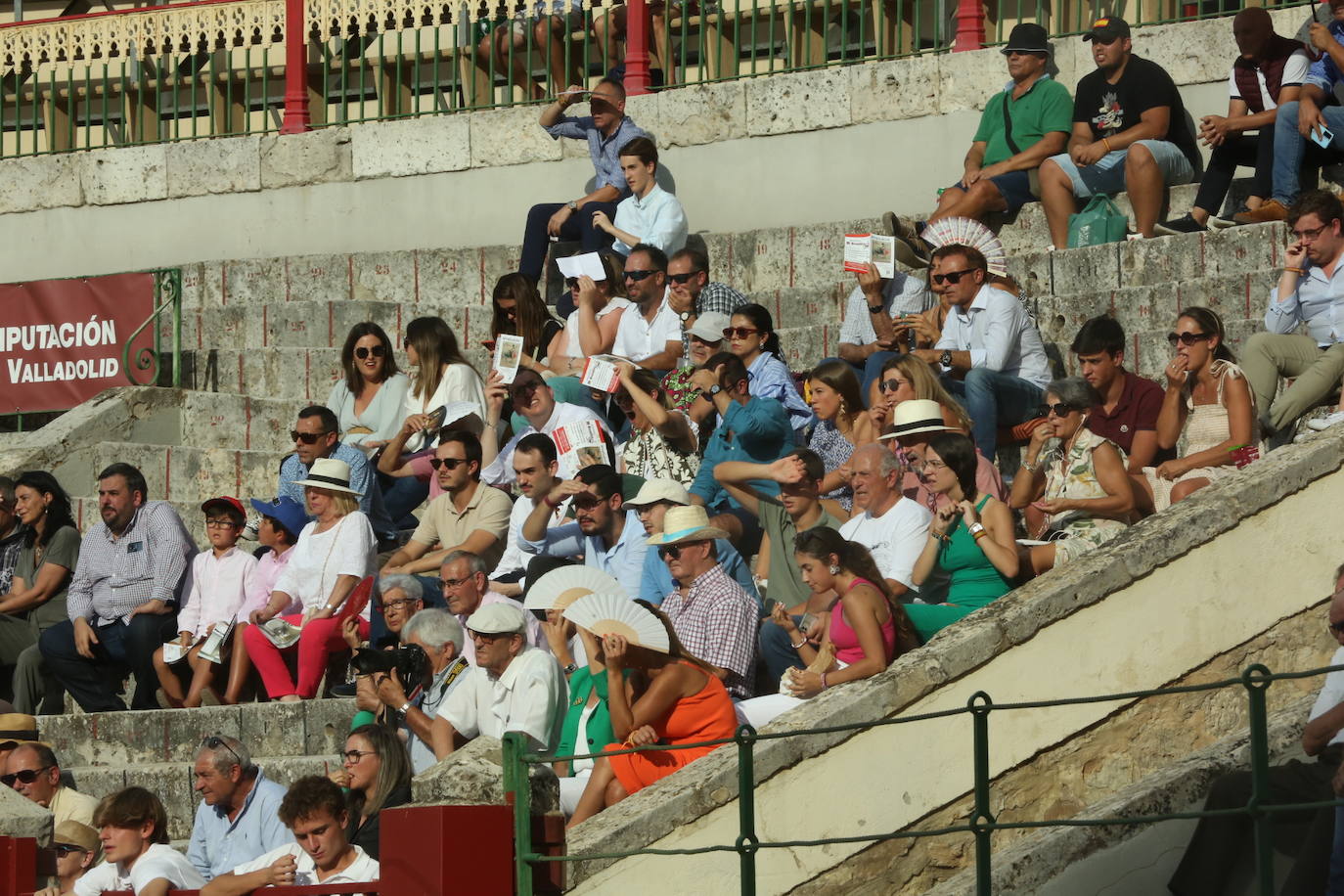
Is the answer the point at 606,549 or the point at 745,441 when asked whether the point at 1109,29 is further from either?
the point at 606,549

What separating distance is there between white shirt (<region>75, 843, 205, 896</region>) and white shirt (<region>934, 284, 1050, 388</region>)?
459cm

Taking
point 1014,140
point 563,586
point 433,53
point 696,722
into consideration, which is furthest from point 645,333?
point 433,53

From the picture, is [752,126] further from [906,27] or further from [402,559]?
[402,559]

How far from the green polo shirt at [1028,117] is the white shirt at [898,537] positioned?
4.77 meters

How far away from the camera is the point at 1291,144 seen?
1302cm

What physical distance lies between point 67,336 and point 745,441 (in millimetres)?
6072

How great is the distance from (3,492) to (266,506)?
155 centimetres

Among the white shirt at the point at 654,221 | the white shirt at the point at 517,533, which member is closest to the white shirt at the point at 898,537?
the white shirt at the point at 517,533

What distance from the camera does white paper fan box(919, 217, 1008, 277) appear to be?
41.3 ft

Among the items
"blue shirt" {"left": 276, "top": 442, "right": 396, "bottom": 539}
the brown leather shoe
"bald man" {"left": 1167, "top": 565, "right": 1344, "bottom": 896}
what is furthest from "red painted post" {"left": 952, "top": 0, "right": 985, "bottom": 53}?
"bald man" {"left": 1167, "top": 565, "right": 1344, "bottom": 896}

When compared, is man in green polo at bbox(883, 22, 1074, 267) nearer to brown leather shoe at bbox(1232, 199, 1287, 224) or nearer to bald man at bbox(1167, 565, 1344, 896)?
brown leather shoe at bbox(1232, 199, 1287, 224)

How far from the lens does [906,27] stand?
1684 centimetres

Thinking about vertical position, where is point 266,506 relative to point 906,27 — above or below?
below

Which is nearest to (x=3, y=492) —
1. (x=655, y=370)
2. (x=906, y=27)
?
(x=655, y=370)
